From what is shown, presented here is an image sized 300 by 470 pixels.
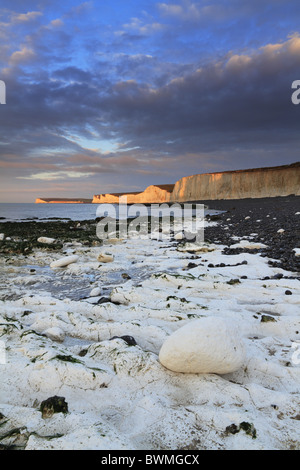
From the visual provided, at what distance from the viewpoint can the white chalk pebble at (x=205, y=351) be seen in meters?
2.51

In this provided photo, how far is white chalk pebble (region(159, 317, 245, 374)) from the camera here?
8.22ft

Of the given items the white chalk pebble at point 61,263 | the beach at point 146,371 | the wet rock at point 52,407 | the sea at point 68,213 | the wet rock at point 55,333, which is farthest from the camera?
the sea at point 68,213

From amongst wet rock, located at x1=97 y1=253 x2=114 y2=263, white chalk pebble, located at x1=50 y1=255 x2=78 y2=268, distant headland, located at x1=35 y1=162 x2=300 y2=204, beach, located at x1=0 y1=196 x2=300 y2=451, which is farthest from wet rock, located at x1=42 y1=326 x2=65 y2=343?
distant headland, located at x1=35 y1=162 x2=300 y2=204

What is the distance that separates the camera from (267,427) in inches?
72.6

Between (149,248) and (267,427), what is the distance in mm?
8801

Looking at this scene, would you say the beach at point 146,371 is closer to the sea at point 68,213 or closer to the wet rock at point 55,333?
the wet rock at point 55,333

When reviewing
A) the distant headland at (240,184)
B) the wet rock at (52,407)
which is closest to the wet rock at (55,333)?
the wet rock at (52,407)

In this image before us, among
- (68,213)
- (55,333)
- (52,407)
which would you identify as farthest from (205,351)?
(68,213)

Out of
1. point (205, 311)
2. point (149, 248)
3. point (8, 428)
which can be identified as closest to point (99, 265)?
point (149, 248)

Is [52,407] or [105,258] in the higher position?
[105,258]

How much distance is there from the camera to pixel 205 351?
2.50m

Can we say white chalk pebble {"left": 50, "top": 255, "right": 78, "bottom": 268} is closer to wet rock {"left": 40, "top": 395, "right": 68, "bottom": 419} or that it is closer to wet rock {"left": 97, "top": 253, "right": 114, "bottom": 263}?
wet rock {"left": 97, "top": 253, "right": 114, "bottom": 263}

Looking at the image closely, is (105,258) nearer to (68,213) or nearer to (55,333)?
(55,333)

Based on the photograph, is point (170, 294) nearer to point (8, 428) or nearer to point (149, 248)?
point (8, 428)
